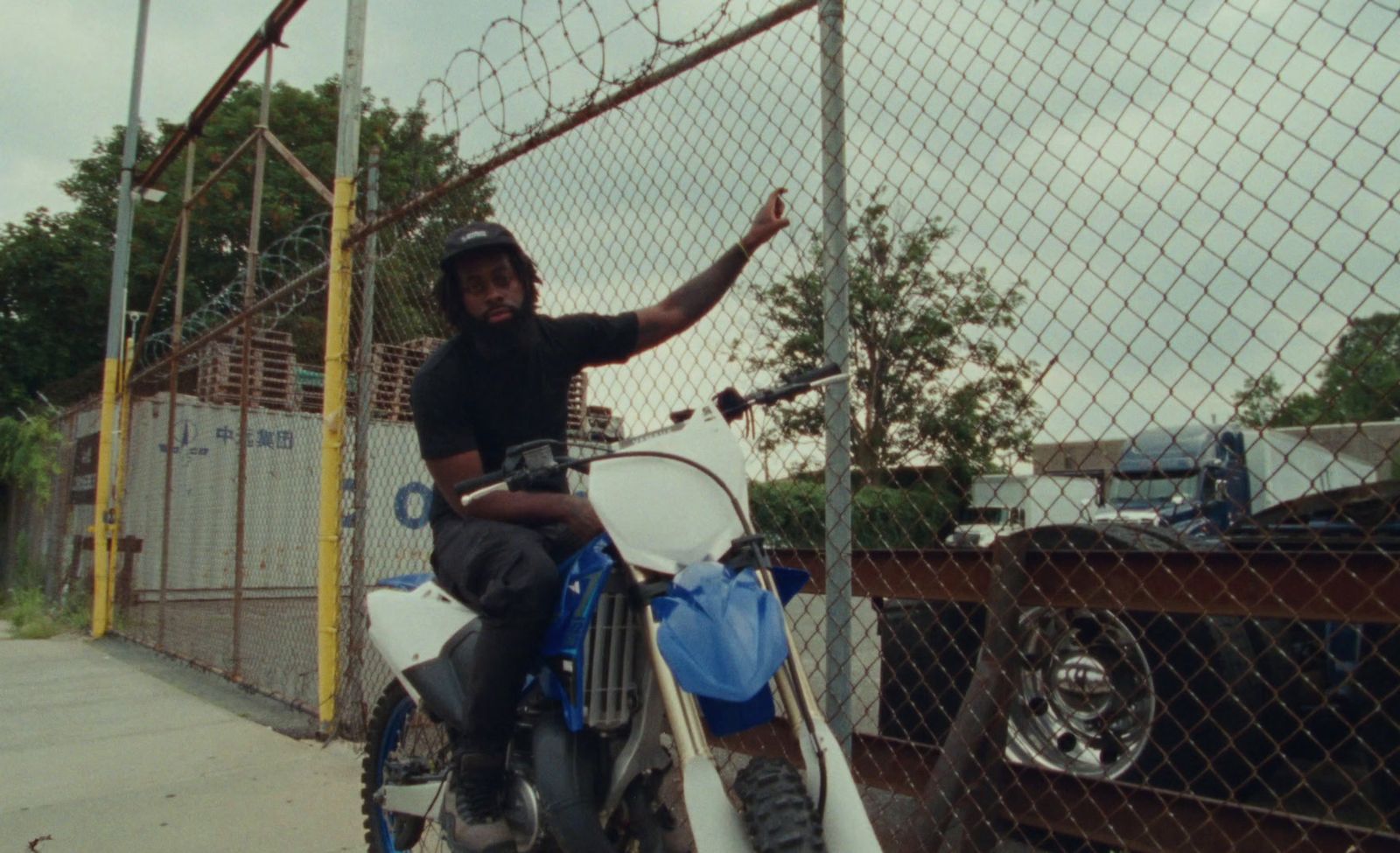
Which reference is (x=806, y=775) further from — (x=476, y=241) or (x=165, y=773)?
(x=165, y=773)

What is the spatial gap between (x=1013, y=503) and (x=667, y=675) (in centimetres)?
110

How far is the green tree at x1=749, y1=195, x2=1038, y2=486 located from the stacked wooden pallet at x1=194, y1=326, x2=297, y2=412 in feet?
29.6

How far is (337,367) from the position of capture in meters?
5.15

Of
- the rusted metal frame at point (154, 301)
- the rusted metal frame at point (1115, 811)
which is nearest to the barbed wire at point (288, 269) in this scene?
the rusted metal frame at point (154, 301)

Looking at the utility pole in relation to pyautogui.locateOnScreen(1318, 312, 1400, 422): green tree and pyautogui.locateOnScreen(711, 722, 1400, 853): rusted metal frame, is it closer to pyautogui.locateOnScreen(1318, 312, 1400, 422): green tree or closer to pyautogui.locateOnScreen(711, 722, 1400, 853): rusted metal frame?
pyautogui.locateOnScreen(711, 722, 1400, 853): rusted metal frame

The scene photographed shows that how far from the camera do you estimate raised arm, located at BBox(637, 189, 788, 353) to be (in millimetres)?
2936

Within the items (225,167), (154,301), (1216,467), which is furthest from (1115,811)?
(154,301)

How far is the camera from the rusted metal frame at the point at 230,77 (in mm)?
6906

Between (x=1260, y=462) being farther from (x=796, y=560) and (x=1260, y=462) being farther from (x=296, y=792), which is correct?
(x=296, y=792)

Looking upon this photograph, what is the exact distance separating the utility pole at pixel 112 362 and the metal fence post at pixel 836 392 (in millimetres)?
8831

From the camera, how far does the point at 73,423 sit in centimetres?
1285

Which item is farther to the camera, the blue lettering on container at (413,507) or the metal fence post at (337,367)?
the blue lettering on container at (413,507)

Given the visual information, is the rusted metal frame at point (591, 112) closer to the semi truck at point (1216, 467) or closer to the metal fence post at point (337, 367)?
the metal fence post at point (337, 367)

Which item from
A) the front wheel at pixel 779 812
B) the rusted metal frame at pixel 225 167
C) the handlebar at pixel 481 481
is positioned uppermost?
the rusted metal frame at pixel 225 167
